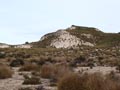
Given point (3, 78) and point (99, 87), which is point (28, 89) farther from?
point (3, 78)

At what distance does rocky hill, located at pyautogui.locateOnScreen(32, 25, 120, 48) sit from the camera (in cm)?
15012

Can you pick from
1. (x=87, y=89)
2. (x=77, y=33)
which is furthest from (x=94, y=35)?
(x=87, y=89)

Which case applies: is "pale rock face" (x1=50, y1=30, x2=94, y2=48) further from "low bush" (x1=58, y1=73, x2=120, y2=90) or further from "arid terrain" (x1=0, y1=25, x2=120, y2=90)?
"low bush" (x1=58, y1=73, x2=120, y2=90)

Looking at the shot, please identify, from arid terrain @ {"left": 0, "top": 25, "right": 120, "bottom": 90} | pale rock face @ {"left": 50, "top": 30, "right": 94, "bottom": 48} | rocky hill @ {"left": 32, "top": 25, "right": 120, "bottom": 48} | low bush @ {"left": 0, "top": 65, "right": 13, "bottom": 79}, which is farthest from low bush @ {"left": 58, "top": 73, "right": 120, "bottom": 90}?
pale rock face @ {"left": 50, "top": 30, "right": 94, "bottom": 48}

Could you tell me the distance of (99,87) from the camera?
13961 millimetres

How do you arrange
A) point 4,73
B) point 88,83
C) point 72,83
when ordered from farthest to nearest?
point 4,73 → point 72,83 → point 88,83

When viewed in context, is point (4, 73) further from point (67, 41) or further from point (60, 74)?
point (67, 41)

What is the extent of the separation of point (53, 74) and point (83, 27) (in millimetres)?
160268

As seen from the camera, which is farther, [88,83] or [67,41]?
[67,41]

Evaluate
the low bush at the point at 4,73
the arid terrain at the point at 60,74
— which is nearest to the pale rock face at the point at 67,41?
the arid terrain at the point at 60,74

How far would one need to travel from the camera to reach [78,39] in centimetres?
15338

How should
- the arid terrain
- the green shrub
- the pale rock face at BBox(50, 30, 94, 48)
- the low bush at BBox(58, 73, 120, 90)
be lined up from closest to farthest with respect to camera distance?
the low bush at BBox(58, 73, 120, 90) < the arid terrain < the green shrub < the pale rock face at BBox(50, 30, 94, 48)

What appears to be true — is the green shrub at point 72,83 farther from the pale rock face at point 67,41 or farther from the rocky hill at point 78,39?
the pale rock face at point 67,41

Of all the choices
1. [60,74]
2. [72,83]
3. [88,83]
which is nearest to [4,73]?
[60,74]
